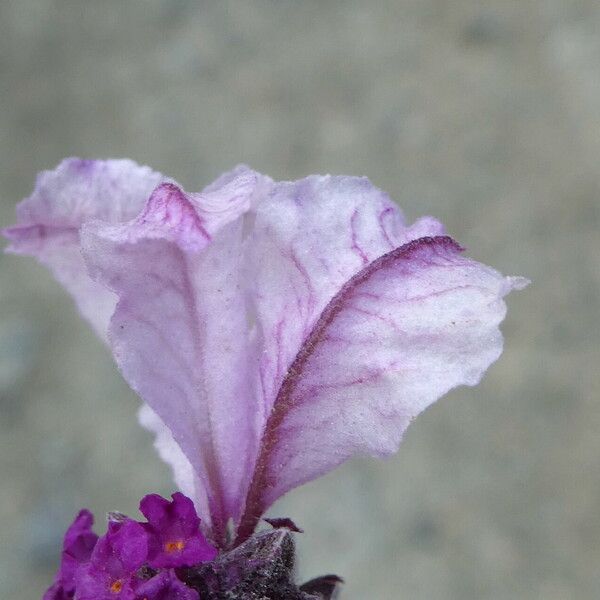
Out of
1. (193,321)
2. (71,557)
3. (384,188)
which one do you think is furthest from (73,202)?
(384,188)

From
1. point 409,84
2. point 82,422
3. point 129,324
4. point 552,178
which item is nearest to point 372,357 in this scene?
point 129,324

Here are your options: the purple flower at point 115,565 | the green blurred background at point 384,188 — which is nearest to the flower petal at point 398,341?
the purple flower at point 115,565

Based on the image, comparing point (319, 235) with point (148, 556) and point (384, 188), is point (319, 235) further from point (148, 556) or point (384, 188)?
point (384, 188)

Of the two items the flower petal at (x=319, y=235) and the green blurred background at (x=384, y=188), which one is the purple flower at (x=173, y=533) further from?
the green blurred background at (x=384, y=188)

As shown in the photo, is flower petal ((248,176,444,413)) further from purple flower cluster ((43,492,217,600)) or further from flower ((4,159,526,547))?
purple flower cluster ((43,492,217,600))

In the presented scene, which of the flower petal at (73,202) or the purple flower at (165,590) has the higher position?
the flower petal at (73,202)

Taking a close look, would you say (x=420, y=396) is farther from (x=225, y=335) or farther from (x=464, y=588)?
Result: (x=464, y=588)
